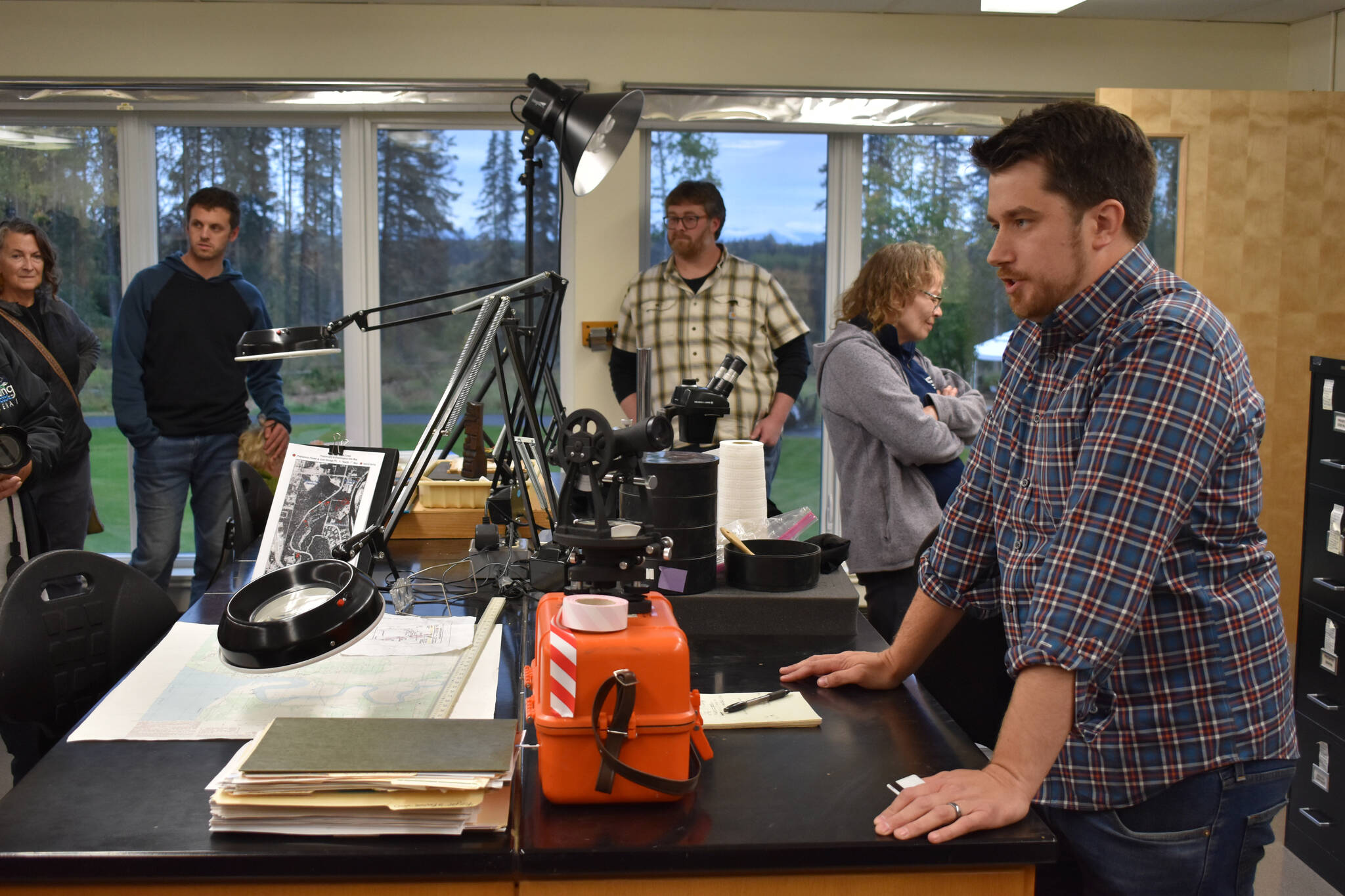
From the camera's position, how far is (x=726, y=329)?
4293 mm

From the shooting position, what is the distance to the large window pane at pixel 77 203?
4648 millimetres

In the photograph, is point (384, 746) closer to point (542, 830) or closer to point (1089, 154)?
point (542, 830)

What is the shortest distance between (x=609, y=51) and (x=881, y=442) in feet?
8.40

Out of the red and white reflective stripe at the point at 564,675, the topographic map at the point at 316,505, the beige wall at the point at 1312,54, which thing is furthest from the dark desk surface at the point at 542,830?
the beige wall at the point at 1312,54

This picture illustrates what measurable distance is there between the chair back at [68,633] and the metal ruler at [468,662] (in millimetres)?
599

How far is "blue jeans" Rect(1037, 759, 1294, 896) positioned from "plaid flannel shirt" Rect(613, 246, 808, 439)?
2.99 m

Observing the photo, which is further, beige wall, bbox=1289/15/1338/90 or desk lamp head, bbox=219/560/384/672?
beige wall, bbox=1289/15/1338/90

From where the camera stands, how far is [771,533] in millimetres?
2285

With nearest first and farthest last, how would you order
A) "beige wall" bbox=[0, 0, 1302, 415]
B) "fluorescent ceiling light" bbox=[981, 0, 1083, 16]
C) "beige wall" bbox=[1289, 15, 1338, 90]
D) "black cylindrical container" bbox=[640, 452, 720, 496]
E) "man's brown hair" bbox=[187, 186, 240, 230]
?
"black cylindrical container" bbox=[640, 452, 720, 496], "fluorescent ceiling light" bbox=[981, 0, 1083, 16], "man's brown hair" bbox=[187, 186, 240, 230], "beige wall" bbox=[0, 0, 1302, 415], "beige wall" bbox=[1289, 15, 1338, 90]

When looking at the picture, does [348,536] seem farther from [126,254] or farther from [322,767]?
[126,254]

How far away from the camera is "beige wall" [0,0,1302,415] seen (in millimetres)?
4453

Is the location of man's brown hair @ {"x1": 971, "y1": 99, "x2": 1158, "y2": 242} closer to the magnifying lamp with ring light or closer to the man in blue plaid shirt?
the man in blue plaid shirt

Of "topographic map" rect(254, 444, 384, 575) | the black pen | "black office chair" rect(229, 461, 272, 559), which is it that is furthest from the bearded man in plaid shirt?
the black pen

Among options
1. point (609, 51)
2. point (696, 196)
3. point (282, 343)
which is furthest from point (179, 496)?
point (282, 343)
